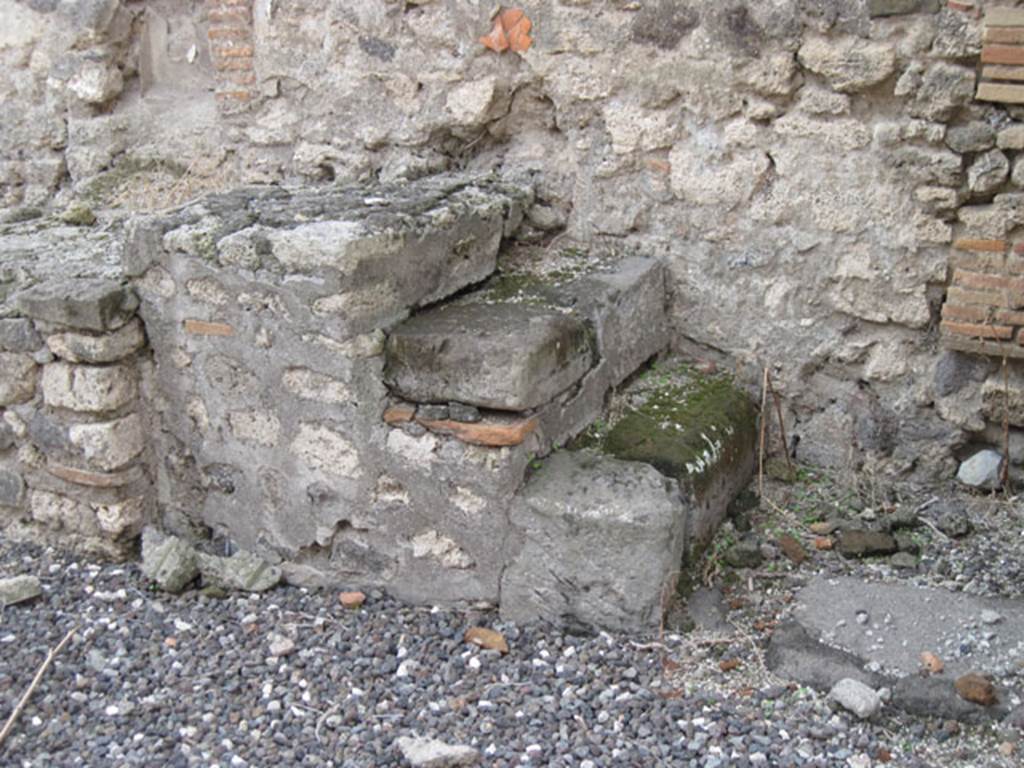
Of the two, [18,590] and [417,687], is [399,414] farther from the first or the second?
[18,590]

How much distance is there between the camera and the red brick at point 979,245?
3547 millimetres

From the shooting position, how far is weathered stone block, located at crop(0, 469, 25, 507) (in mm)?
3843

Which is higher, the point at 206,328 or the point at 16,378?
the point at 206,328

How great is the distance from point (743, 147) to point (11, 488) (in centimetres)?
267

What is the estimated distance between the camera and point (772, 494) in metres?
3.92

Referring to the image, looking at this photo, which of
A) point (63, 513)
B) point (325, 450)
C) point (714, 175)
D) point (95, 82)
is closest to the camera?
point (325, 450)

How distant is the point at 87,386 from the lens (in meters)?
3.57

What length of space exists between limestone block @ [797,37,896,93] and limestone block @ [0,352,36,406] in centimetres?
262

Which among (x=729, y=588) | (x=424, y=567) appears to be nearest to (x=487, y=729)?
(x=424, y=567)

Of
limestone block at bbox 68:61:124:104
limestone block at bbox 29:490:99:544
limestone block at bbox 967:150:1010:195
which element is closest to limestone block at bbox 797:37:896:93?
limestone block at bbox 967:150:1010:195

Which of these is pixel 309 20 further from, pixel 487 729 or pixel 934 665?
pixel 934 665

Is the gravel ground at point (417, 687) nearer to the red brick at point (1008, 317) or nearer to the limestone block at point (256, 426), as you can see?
the limestone block at point (256, 426)

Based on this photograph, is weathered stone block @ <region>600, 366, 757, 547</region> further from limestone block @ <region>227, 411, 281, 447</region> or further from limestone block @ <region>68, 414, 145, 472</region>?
limestone block @ <region>68, 414, 145, 472</region>

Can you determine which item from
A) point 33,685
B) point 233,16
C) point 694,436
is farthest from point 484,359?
point 233,16
